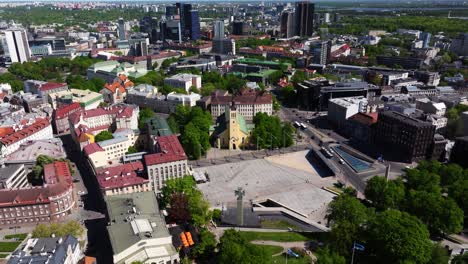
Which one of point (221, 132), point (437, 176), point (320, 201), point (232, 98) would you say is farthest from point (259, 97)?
point (437, 176)

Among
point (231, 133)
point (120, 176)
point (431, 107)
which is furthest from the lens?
point (431, 107)

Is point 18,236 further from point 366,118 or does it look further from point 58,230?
point 366,118

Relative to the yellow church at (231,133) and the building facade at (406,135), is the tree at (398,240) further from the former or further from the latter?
the yellow church at (231,133)

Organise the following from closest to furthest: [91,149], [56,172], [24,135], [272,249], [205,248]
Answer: [205,248]
[272,249]
[56,172]
[91,149]
[24,135]

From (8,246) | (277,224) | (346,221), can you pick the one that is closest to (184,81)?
(277,224)

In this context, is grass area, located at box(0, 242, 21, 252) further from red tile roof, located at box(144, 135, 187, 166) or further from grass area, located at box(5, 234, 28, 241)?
red tile roof, located at box(144, 135, 187, 166)

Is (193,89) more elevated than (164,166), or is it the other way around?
(164,166)

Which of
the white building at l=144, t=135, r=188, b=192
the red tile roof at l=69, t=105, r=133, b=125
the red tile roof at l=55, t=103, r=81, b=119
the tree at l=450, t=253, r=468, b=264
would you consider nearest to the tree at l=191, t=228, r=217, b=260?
the white building at l=144, t=135, r=188, b=192
